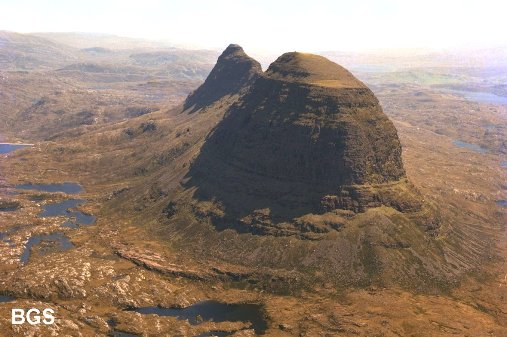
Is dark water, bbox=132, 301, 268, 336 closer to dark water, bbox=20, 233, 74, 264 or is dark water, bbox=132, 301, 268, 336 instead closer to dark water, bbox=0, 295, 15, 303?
dark water, bbox=0, 295, 15, 303

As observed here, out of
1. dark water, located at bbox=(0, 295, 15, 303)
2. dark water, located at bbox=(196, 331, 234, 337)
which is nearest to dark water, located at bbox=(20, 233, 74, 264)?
dark water, located at bbox=(0, 295, 15, 303)

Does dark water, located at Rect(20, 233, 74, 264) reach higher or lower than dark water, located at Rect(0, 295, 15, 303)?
higher

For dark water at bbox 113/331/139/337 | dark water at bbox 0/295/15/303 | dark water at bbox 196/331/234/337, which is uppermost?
dark water at bbox 0/295/15/303

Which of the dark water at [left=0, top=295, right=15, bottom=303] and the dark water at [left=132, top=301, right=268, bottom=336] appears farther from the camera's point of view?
the dark water at [left=0, top=295, right=15, bottom=303]

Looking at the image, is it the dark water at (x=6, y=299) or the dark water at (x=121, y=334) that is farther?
the dark water at (x=6, y=299)

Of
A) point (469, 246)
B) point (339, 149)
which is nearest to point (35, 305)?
point (339, 149)

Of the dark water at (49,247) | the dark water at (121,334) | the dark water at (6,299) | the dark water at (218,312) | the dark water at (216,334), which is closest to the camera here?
the dark water at (121,334)

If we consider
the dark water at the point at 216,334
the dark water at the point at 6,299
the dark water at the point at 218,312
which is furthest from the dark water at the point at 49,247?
the dark water at the point at 216,334

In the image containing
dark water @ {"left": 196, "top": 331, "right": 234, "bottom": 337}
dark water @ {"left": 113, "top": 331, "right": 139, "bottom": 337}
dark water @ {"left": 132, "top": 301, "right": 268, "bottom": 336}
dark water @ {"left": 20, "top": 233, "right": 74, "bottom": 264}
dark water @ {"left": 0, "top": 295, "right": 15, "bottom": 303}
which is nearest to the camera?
dark water @ {"left": 113, "top": 331, "right": 139, "bottom": 337}

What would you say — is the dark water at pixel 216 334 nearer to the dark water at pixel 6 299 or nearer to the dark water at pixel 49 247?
the dark water at pixel 6 299
